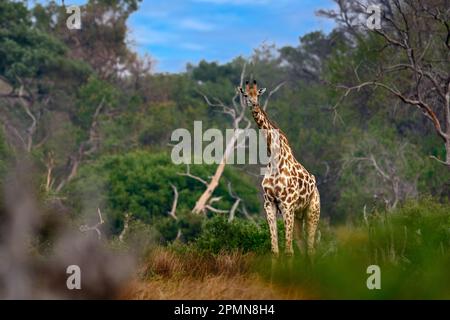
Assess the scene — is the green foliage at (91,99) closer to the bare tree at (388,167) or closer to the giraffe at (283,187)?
the bare tree at (388,167)

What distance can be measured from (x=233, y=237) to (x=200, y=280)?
4.16 meters

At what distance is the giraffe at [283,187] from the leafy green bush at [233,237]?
1.15 metres

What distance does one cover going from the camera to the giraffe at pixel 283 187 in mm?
12312

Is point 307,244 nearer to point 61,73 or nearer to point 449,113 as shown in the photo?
point 449,113

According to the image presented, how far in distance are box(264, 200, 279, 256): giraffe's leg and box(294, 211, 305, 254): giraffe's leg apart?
2.74ft

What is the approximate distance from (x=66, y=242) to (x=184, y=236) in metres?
26.6

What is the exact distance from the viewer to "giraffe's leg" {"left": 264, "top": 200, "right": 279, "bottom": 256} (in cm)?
1221

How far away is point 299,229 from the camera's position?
13.3 metres

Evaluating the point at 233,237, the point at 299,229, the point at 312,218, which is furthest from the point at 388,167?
the point at 312,218

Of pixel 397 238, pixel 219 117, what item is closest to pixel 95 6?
pixel 219 117

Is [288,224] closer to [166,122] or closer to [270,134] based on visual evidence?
[270,134]

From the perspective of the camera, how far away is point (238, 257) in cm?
1165

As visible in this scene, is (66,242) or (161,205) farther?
(161,205)

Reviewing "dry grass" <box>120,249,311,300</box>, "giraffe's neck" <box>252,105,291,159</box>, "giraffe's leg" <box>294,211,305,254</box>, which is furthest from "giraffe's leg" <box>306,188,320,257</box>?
"dry grass" <box>120,249,311,300</box>
